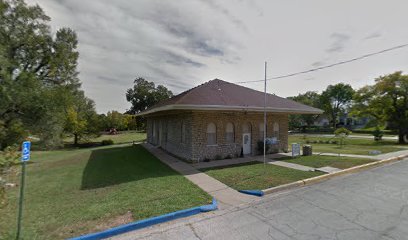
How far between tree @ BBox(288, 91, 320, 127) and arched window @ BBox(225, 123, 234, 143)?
5282 cm

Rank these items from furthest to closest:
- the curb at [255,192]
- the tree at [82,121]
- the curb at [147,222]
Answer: the tree at [82,121]
the curb at [255,192]
the curb at [147,222]

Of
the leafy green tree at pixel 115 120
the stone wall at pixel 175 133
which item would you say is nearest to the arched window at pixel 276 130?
the stone wall at pixel 175 133

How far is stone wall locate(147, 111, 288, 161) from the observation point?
11.8 metres

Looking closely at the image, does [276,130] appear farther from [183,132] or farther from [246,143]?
[183,132]

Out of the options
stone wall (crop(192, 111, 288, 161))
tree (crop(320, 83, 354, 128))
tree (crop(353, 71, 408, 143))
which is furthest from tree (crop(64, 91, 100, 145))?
tree (crop(320, 83, 354, 128))

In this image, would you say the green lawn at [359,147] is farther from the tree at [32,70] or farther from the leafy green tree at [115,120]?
the leafy green tree at [115,120]

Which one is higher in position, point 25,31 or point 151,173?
point 25,31

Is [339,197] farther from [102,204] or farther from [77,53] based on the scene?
[77,53]

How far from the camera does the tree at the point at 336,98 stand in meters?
59.5

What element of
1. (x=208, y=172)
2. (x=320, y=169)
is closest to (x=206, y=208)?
(x=208, y=172)

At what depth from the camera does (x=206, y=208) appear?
18.0ft

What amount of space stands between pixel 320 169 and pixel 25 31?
24.6 meters

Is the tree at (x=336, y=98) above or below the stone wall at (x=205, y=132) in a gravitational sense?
above

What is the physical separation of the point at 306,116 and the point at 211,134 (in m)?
61.2
